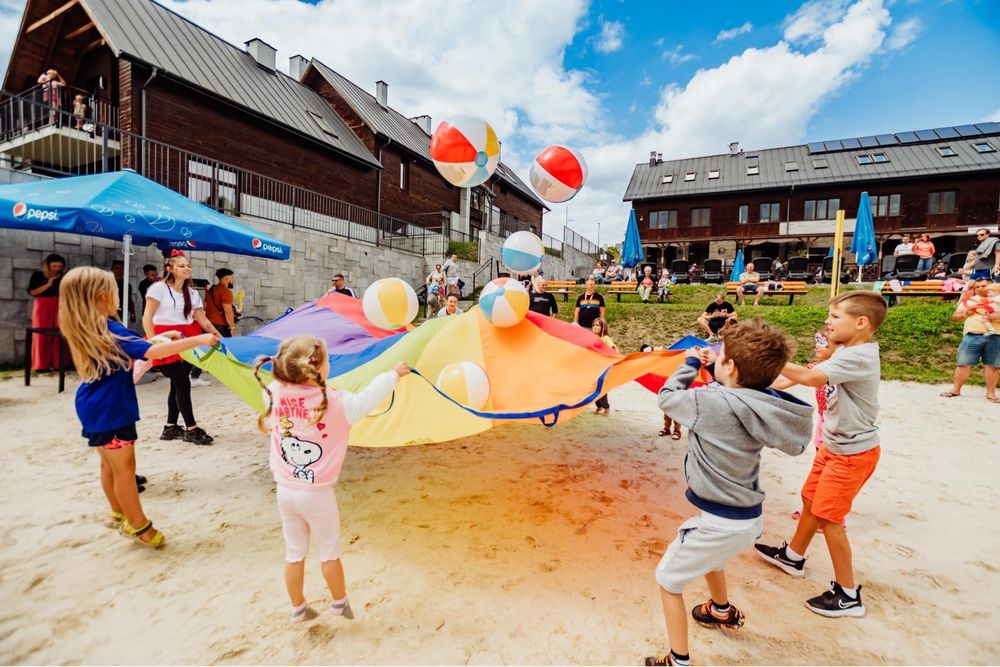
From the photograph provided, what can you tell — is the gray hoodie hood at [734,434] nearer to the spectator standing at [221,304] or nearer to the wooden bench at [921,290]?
the spectator standing at [221,304]

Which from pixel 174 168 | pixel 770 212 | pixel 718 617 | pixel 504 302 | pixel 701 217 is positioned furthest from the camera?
pixel 701 217

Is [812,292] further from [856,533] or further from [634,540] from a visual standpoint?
[634,540]

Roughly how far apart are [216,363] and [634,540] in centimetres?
322

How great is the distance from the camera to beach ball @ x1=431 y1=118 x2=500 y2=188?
13.7 ft

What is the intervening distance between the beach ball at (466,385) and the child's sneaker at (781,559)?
201 cm

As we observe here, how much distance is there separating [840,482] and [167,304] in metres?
Answer: 5.32

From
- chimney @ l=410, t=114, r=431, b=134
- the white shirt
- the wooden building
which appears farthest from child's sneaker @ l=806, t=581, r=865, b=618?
the wooden building

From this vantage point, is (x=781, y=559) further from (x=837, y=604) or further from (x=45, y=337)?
(x=45, y=337)

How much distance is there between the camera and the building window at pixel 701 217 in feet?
93.8

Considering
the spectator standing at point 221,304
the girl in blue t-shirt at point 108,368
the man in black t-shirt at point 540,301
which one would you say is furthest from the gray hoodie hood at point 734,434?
the spectator standing at point 221,304

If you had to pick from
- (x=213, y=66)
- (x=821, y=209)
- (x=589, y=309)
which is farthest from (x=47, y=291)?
(x=821, y=209)

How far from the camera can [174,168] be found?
40.1ft

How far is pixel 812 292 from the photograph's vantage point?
1434cm

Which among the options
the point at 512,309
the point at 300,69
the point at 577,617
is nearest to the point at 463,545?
the point at 577,617
